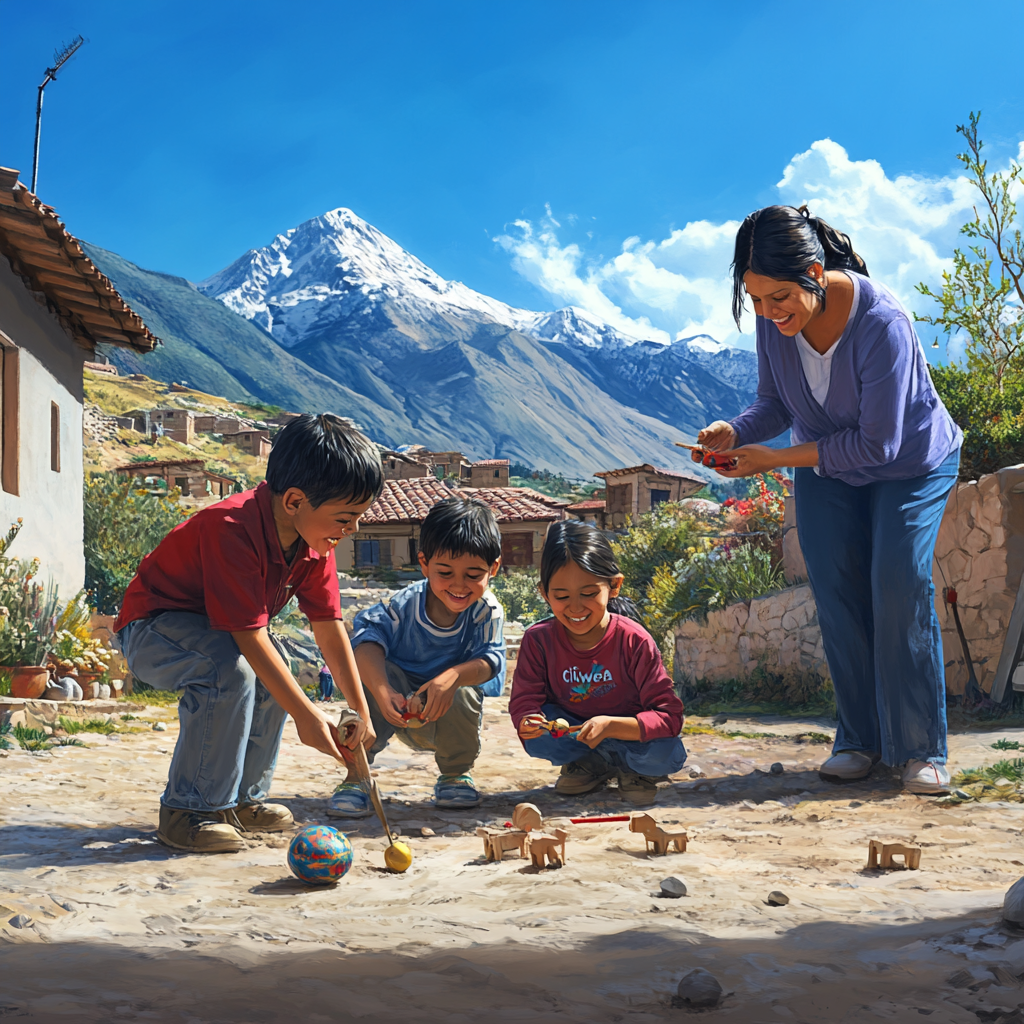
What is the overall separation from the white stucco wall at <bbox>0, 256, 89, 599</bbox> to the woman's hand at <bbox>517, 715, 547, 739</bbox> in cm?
523

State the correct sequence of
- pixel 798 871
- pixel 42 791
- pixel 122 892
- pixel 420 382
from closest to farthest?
pixel 122 892, pixel 798 871, pixel 42 791, pixel 420 382

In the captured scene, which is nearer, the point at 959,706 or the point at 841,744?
the point at 841,744

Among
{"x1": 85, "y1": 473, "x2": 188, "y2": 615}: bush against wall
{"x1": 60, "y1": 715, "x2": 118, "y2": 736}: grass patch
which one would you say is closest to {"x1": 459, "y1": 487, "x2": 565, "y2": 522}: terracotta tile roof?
{"x1": 85, "y1": 473, "x2": 188, "y2": 615}: bush against wall

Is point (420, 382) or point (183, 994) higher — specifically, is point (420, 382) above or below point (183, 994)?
above

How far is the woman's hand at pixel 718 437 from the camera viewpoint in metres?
3.66

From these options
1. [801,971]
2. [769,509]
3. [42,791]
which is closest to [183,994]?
[801,971]

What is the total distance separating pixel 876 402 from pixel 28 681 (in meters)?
5.26

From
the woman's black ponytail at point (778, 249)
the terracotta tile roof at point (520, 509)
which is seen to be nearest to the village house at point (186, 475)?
the terracotta tile roof at point (520, 509)

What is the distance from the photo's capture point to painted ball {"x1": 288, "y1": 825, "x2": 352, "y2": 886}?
2.31 m

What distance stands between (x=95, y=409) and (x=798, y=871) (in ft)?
174

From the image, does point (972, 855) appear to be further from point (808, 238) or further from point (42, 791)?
point (42, 791)

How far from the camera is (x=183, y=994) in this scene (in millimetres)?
1476

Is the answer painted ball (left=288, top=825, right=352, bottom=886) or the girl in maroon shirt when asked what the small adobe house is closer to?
the girl in maroon shirt

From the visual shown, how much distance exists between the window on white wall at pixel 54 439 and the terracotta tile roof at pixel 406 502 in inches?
658
